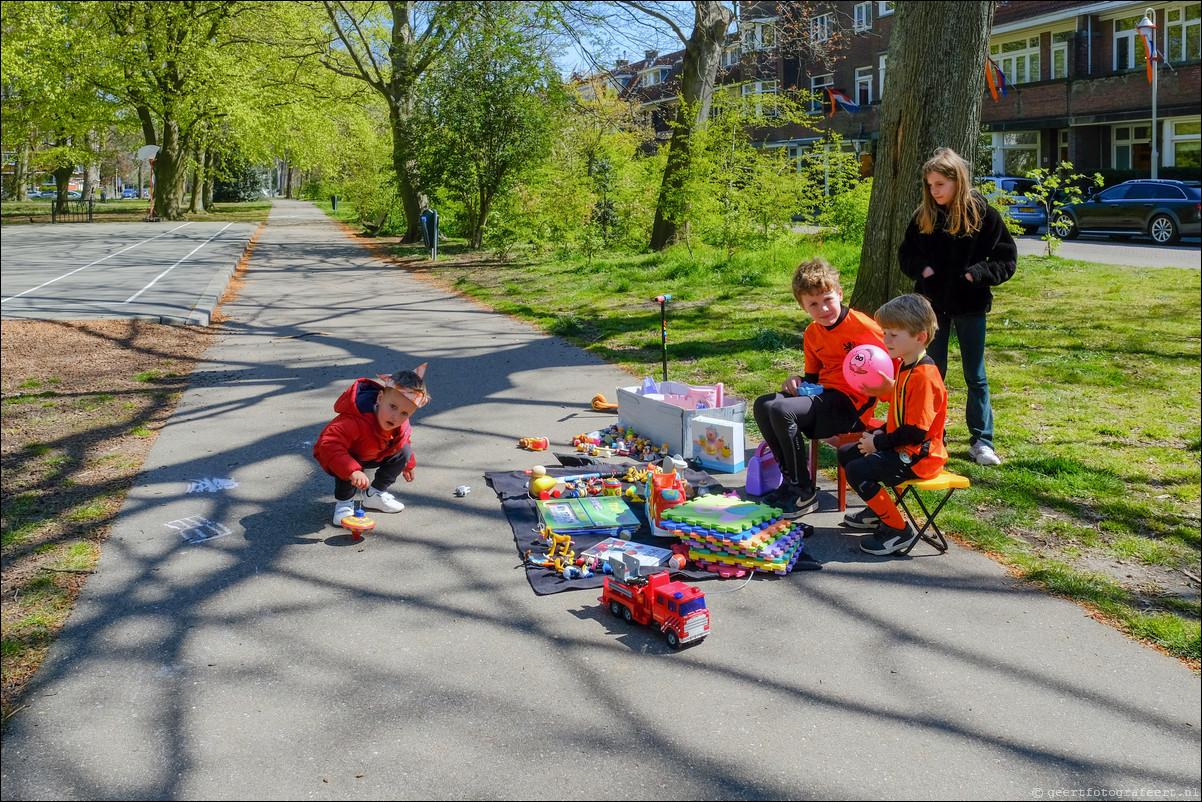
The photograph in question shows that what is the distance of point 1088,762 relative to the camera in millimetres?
2992

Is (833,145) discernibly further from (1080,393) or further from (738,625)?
(738,625)

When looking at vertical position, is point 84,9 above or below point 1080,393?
above

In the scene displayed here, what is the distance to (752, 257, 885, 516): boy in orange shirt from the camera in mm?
5215

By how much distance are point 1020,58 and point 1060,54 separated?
7.34ft

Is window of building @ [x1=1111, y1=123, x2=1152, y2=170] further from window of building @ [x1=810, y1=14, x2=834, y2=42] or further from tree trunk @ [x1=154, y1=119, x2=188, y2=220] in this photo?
tree trunk @ [x1=154, y1=119, x2=188, y2=220]

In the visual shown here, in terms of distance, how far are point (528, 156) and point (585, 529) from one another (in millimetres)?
17959

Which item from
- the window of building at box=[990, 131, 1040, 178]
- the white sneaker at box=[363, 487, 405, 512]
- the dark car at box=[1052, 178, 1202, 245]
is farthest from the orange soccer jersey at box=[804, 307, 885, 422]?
the window of building at box=[990, 131, 1040, 178]

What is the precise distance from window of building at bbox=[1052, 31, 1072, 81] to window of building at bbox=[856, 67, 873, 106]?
1033cm

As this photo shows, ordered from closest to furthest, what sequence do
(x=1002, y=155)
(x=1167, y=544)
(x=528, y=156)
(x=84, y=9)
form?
1. (x=1167, y=544)
2. (x=528, y=156)
3. (x=84, y=9)
4. (x=1002, y=155)

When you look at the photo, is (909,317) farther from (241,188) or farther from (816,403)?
(241,188)

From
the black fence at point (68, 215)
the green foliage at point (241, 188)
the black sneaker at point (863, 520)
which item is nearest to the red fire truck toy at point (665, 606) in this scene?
the black sneaker at point (863, 520)

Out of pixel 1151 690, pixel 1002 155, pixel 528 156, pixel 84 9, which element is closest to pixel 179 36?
pixel 84 9

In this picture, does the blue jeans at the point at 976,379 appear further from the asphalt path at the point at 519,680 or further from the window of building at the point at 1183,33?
the window of building at the point at 1183,33

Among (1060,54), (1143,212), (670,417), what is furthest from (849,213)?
(1060,54)
